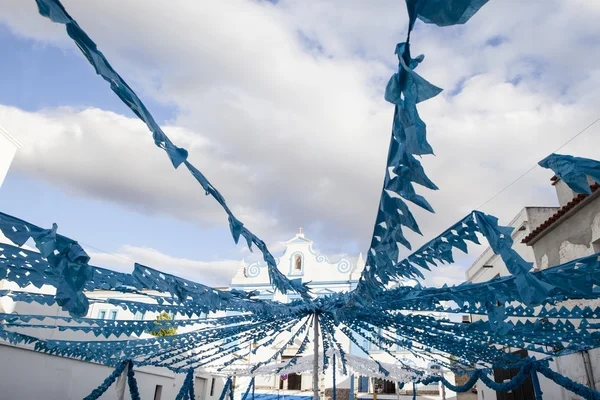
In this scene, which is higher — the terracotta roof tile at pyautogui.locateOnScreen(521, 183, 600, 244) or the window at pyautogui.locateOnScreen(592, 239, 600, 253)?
the terracotta roof tile at pyautogui.locateOnScreen(521, 183, 600, 244)

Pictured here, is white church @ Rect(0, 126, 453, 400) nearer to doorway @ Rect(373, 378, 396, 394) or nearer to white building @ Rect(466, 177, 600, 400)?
doorway @ Rect(373, 378, 396, 394)

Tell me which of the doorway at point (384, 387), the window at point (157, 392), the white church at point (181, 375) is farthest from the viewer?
the doorway at point (384, 387)

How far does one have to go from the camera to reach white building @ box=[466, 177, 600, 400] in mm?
7043

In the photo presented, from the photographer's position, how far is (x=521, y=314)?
4.54 meters

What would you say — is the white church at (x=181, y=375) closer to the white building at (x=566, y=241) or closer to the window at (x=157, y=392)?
the window at (x=157, y=392)

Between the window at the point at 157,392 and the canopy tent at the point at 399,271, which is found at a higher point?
the canopy tent at the point at 399,271

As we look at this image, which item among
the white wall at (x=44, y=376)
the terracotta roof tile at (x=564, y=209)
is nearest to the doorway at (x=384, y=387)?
the white wall at (x=44, y=376)

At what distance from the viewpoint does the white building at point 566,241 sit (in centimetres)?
704

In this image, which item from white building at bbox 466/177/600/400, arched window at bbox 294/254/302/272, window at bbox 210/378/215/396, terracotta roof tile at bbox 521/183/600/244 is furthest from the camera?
arched window at bbox 294/254/302/272

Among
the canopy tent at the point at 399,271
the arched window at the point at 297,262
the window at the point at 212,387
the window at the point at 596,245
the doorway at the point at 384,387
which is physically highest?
the arched window at the point at 297,262

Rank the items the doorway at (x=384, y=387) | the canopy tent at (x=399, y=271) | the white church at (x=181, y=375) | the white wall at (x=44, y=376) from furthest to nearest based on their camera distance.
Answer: the doorway at (x=384, y=387) → the white church at (x=181, y=375) → the white wall at (x=44, y=376) → the canopy tent at (x=399, y=271)

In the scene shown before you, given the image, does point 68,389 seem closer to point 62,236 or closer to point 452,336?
point 452,336

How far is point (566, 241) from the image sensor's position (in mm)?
7824

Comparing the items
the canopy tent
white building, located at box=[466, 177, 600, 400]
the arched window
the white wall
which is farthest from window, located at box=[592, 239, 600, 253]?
the arched window
